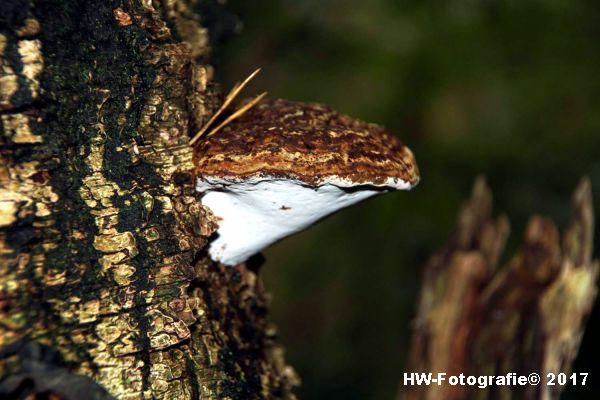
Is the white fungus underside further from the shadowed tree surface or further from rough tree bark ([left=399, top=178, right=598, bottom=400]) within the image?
rough tree bark ([left=399, top=178, right=598, bottom=400])

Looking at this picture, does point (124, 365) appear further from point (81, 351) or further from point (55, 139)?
point (55, 139)

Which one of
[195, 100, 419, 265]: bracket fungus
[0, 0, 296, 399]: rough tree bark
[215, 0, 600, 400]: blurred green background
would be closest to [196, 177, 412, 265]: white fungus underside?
[195, 100, 419, 265]: bracket fungus

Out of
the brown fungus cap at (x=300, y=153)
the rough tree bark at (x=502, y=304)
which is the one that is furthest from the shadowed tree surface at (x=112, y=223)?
the rough tree bark at (x=502, y=304)

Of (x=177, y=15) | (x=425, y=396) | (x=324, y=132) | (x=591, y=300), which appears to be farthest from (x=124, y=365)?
(x=591, y=300)

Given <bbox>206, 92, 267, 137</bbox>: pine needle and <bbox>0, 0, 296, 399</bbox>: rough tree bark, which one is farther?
<bbox>206, 92, 267, 137</bbox>: pine needle

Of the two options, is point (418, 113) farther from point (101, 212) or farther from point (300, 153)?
point (101, 212)

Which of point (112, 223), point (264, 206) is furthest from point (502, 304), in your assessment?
point (112, 223)

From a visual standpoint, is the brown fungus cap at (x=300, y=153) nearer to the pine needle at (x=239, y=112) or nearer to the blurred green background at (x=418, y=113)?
the pine needle at (x=239, y=112)
